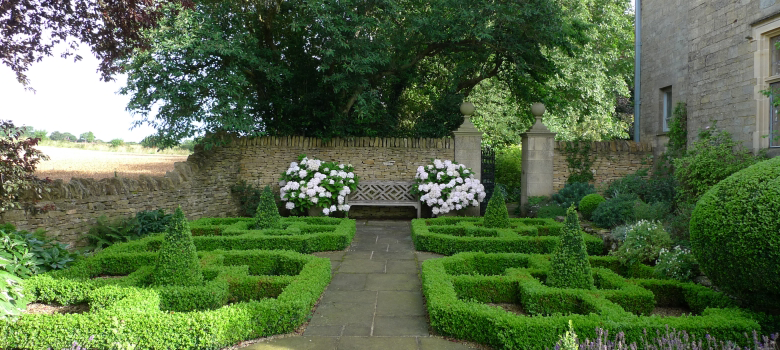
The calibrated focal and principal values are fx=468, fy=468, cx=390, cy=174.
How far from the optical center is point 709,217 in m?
3.78

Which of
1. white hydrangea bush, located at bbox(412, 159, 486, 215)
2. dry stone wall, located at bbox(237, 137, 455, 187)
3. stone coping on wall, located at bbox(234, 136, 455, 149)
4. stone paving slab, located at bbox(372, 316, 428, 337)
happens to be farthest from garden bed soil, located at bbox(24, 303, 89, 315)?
stone coping on wall, located at bbox(234, 136, 455, 149)

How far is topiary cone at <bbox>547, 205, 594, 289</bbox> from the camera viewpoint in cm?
451

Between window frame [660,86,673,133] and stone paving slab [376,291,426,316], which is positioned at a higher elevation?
window frame [660,86,673,133]

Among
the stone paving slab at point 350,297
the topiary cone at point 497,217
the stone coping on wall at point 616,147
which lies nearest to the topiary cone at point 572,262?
the stone paving slab at point 350,297

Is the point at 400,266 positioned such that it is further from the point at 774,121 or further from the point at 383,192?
the point at 774,121

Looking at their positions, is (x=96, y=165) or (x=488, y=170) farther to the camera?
(x=488, y=170)

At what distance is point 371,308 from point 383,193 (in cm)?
612

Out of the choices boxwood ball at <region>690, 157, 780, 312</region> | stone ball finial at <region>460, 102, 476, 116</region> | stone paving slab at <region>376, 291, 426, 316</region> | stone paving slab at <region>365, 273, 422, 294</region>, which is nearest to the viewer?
boxwood ball at <region>690, 157, 780, 312</region>

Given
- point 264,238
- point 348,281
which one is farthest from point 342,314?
point 264,238

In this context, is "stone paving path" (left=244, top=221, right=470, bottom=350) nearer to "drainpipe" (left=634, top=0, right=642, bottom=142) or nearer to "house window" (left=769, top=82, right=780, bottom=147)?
"house window" (left=769, top=82, right=780, bottom=147)

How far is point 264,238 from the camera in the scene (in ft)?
22.4

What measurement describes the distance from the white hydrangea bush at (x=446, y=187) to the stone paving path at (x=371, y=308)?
268 cm

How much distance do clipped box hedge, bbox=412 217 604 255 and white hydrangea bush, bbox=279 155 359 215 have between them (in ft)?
8.43

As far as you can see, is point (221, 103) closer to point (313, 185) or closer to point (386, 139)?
point (313, 185)
